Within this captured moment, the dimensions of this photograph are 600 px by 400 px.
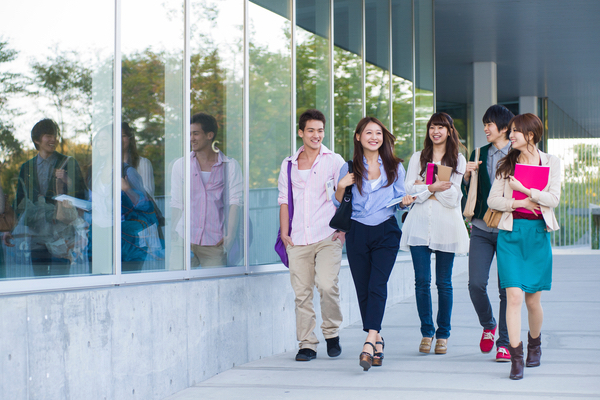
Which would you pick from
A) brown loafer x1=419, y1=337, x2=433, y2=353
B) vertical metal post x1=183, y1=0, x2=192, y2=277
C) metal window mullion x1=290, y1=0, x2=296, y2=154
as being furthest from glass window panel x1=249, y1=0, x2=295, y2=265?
brown loafer x1=419, y1=337, x2=433, y2=353

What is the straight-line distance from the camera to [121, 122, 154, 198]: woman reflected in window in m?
4.60

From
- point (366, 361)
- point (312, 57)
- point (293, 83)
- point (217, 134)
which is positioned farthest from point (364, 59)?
point (366, 361)

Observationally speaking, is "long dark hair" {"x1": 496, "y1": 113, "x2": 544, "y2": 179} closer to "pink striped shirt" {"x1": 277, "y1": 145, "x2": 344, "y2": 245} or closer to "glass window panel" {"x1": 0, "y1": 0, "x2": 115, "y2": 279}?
"pink striped shirt" {"x1": 277, "y1": 145, "x2": 344, "y2": 245}

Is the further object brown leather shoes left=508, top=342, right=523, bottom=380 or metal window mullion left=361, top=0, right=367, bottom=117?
metal window mullion left=361, top=0, right=367, bottom=117

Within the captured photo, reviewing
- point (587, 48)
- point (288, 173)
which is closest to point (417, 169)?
point (288, 173)

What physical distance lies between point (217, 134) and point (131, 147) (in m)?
1.27

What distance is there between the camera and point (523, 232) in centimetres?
478

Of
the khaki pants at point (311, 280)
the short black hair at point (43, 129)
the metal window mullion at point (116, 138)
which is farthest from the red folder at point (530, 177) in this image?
the short black hair at point (43, 129)

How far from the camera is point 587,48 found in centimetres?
1706

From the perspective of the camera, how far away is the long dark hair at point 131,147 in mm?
4613

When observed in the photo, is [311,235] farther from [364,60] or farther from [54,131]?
[364,60]

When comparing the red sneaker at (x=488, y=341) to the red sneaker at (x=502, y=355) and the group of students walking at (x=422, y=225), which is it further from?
the red sneaker at (x=502, y=355)

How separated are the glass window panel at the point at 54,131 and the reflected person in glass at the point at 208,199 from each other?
0.89m

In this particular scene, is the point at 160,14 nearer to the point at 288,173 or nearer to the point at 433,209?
the point at 288,173
